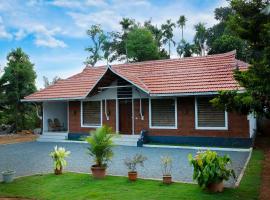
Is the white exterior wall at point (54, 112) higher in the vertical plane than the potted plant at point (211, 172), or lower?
higher

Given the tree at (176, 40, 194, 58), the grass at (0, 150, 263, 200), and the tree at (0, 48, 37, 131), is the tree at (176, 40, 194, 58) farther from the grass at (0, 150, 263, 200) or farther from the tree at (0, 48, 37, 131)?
the grass at (0, 150, 263, 200)

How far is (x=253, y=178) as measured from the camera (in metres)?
9.99

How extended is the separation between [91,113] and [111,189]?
13.5 meters

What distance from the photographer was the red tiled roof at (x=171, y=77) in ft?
60.8

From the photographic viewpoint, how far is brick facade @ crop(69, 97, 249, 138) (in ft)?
57.1

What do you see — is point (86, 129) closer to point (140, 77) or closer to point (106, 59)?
point (140, 77)

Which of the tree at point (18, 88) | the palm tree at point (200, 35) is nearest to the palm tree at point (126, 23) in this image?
the palm tree at point (200, 35)

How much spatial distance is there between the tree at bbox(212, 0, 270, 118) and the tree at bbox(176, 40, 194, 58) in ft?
112

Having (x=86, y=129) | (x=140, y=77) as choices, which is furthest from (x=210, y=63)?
(x=86, y=129)

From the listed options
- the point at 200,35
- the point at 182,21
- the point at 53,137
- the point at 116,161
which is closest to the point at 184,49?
the point at 200,35

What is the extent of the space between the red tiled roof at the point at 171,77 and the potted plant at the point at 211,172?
8279 mm

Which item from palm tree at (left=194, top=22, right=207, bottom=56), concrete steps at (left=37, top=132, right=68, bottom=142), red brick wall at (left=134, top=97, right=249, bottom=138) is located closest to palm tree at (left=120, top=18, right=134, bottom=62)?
palm tree at (left=194, top=22, right=207, bottom=56)

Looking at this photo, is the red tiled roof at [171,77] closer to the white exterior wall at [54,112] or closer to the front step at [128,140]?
the white exterior wall at [54,112]

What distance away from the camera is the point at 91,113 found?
22.4 m
